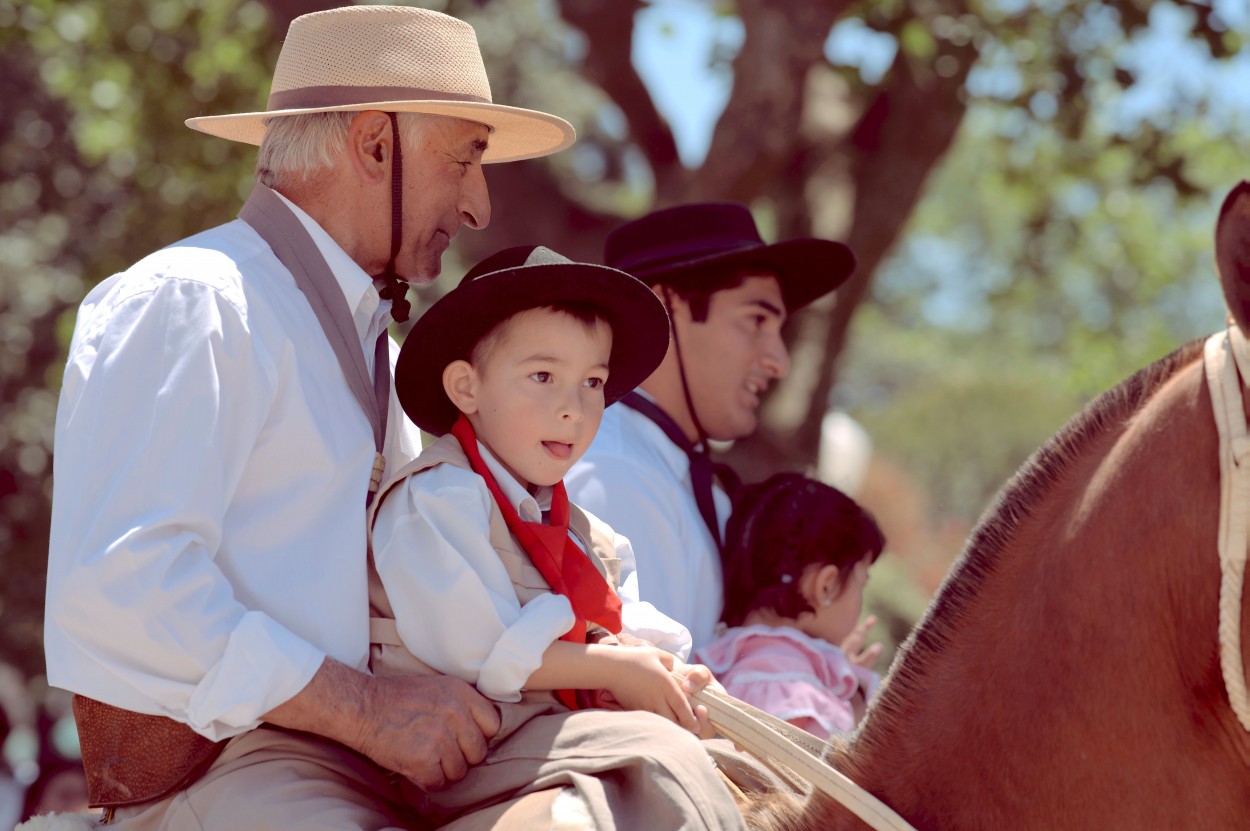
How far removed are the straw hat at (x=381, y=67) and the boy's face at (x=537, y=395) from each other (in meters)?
0.52

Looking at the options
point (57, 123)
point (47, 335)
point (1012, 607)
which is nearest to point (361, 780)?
point (1012, 607)

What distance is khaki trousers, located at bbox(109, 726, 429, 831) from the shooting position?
96.7 inches

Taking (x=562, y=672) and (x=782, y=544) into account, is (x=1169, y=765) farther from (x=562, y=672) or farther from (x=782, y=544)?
(x=782, y=544)

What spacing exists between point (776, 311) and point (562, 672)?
2.29m

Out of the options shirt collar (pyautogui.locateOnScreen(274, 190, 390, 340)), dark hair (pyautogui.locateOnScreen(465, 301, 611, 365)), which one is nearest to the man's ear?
shirt collar (pyautogui.locateOnScreen(274, 190, 390, 340))

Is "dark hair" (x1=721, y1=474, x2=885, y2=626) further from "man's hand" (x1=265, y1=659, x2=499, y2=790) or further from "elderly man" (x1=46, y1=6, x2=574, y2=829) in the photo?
"man's hand" (x1=265, y1=659, x2=499, y2=790)

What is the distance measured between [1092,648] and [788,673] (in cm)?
184

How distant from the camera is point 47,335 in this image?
1445cm

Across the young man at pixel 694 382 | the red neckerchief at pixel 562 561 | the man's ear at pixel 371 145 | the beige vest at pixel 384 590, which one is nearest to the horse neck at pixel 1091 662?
the red neckerchief at pixel 562 561

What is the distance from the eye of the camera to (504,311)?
2789mm

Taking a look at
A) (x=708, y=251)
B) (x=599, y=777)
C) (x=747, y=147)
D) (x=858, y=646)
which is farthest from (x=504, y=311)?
(x=747, y=147)

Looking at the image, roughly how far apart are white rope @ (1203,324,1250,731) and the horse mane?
17 cm

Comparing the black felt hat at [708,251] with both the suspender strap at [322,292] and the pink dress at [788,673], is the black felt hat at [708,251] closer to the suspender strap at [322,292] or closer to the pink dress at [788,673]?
the pink dress at [788,673]

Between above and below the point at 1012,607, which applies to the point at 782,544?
below
